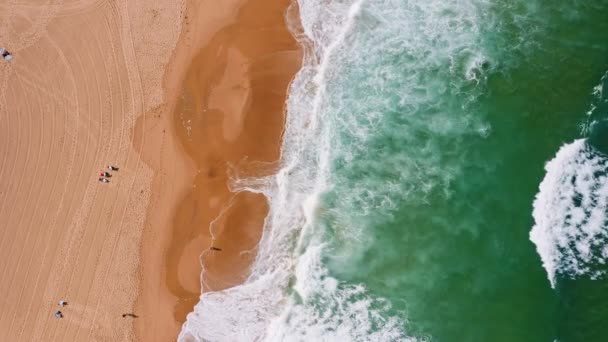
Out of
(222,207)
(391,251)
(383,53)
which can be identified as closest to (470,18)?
(383,53)

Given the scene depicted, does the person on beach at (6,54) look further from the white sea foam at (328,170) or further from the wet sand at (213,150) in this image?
the white sea foam at (328,170)

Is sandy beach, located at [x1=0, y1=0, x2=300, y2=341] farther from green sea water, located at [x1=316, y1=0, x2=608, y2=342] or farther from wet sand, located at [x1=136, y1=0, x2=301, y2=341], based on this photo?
green sea water, located at [x1=316, y1=0, x2=608, y2=342]

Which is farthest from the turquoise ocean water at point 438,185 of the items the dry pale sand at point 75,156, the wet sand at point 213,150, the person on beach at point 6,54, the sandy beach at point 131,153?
the person on beach at point 6,54

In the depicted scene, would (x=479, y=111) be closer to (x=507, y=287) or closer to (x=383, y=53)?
(x=383, y=53)

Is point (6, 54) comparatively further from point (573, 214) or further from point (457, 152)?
point (573, 214)

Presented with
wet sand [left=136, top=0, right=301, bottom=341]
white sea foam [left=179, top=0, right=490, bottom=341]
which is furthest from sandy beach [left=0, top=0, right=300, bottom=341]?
white sea foam [left=179, top=0, right=490, bottom=341]

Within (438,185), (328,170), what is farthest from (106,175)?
(438,185)
